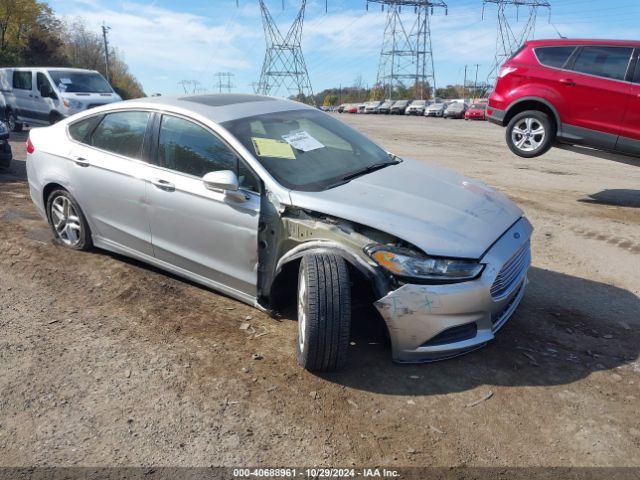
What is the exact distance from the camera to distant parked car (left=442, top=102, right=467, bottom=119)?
40.9m

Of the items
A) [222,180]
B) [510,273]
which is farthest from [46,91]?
[510,273]

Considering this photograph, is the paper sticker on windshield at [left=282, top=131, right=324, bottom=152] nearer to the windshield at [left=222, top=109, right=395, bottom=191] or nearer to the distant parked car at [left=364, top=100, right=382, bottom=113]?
the windshield at [left=222, top=109, right=395, bottom=191]

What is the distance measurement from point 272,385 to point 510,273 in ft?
5.30

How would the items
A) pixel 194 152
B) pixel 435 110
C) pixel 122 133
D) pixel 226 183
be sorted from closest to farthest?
pixel 226 183, pixel 194 152, pixel 122 133, pixel 435 110

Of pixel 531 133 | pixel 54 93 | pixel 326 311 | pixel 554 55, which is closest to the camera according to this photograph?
pixel 326 311

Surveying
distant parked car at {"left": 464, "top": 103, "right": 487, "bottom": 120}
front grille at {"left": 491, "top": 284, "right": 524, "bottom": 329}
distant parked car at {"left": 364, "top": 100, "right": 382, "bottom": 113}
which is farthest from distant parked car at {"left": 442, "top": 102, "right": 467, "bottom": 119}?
front grille at {"left": 491, "top": 284, "right": 524, "bottom": 329}

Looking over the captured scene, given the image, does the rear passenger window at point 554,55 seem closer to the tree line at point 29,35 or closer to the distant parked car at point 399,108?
the tree line at point 29,35

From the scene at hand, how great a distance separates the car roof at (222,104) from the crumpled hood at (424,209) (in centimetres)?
101

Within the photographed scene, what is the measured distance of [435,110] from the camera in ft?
144

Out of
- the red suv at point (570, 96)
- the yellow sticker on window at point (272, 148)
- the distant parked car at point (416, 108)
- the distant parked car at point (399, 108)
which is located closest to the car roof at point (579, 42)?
the red suv at point (570, 96)

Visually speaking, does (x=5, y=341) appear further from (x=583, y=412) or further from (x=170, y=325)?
(x=583, y=412)

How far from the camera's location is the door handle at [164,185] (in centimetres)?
391

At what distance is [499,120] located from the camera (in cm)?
879

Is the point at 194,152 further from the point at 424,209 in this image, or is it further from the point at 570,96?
the point at 570,96
